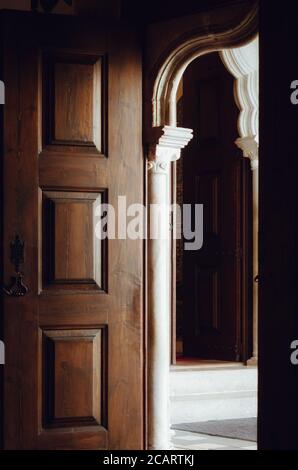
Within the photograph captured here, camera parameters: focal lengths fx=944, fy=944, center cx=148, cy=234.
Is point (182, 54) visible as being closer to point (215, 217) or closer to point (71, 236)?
point (71, 236)

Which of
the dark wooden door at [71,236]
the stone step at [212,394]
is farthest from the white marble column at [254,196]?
the dark wooden door at [71,236]

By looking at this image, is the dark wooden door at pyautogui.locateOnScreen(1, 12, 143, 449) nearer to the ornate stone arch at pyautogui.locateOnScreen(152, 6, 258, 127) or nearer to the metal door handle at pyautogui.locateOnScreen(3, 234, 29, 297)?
the metal door handle at pyautogui.locateOnScreen(3, 234, 29, 297)

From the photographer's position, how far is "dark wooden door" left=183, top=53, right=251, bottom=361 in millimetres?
7910

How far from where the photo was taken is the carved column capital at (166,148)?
194 inches

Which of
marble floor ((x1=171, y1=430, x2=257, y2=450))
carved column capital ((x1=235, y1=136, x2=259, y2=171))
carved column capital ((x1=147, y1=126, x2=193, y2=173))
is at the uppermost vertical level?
carved column capital ((x1=235, y1=136, x2=259, y2=171))

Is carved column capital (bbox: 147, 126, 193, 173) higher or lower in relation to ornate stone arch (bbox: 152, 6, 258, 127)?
lower

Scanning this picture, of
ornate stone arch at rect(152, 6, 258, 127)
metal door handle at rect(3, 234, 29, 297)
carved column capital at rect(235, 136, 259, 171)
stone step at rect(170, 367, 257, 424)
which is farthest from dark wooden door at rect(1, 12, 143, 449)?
carved column capital at rect(235, 136, 259, 171)

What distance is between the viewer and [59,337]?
4.73m

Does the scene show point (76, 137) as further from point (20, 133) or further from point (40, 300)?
point (40, 300)

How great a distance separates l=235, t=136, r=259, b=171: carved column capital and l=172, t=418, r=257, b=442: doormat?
6.92ft

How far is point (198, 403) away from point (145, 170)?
2.66 meters

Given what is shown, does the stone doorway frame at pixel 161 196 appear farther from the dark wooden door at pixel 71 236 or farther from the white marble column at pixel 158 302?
the dark wooden door at pixel 71 236

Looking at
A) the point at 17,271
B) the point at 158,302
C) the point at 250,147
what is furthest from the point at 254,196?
the point at 17,271
